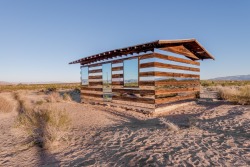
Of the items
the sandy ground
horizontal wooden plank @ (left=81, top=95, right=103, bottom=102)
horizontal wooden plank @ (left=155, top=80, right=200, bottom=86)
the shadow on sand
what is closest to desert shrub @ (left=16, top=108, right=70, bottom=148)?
the sandy ground

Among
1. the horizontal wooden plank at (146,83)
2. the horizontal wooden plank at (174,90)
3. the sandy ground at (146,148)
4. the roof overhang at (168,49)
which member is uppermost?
the roof overhang at (168,49)

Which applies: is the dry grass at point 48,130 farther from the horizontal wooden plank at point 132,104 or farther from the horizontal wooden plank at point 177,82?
the horizontal wooden plank at point 177,82

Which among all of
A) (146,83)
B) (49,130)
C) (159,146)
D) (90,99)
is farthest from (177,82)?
(49,130)

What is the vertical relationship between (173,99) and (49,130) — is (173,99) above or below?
above

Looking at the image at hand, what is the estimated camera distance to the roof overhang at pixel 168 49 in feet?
27.4

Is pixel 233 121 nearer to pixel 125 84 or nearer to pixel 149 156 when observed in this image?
pixel 149 156

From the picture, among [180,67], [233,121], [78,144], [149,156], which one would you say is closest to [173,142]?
[149,156]

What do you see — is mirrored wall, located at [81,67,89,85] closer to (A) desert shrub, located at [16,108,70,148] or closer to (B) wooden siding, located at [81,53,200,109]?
(B) wooden siding, located at [81,53,200,109]

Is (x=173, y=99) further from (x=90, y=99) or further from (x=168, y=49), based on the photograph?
(x=90, y=99)

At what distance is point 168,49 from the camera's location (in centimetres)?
911

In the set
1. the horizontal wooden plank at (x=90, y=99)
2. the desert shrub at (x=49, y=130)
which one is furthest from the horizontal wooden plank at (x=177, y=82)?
the horizontal wooden plank at (x=90, y=99)

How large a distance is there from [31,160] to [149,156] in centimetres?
252

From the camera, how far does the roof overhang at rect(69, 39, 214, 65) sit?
8.36 m

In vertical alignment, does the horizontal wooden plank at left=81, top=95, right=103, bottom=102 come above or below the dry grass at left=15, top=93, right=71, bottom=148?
above
